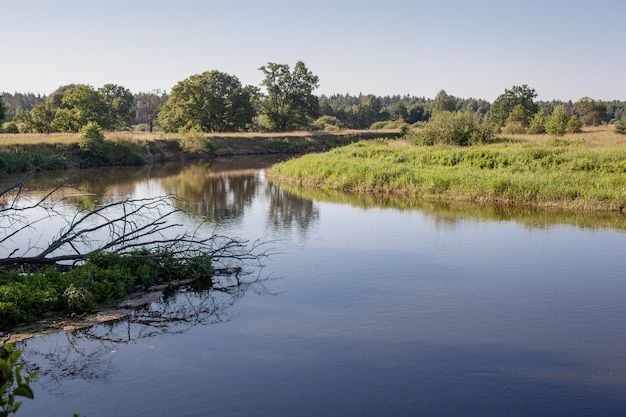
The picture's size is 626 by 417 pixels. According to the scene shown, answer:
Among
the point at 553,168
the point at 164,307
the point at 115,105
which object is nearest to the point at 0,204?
the point at 164,307

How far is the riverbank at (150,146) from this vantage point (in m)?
39.8

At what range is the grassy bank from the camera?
23.9 m

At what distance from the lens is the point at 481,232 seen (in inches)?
768

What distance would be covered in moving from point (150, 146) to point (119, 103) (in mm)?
27557

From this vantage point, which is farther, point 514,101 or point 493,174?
point 514,101

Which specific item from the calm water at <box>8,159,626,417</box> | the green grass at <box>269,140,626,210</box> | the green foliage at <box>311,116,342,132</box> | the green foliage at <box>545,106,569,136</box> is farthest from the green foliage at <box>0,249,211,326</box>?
the green foliage at <box>311,116,342,132</box>

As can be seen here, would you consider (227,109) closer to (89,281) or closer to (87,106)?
(87,106)

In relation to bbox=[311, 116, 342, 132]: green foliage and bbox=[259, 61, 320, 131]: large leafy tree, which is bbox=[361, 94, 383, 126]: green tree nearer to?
bbox=[311, 116, 342, 132]: green foliage

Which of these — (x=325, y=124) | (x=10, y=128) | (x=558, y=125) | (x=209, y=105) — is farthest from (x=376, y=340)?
(x=325, y=124)

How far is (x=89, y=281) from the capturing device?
37.7 ft

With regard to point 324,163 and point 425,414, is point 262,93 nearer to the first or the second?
point 324,163

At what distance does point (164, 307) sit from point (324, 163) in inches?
944

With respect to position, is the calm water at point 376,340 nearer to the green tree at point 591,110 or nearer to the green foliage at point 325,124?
the green foliage at point 325,124

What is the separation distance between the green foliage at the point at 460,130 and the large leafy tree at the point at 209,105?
34.6 metres
